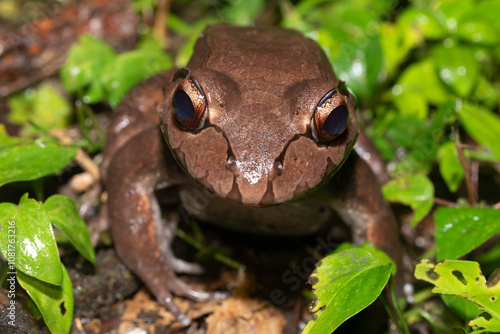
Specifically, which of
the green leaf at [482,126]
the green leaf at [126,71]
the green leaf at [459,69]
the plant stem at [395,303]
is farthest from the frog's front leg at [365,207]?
the green leaf at [126,71]

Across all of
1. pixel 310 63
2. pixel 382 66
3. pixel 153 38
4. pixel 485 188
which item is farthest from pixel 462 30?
pixel 153 38

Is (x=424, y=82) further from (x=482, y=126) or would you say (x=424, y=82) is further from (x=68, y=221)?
(x=68, y=221)

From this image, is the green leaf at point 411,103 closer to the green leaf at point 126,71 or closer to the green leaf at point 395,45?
the green leaf at point 395,45

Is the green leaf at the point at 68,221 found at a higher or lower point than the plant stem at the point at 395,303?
higher

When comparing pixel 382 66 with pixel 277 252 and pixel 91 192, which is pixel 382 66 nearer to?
pixel 277 252

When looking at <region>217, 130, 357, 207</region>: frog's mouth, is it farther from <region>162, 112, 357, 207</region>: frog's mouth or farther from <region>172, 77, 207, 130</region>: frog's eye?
<region>172, 77, 207, 130</region>: frog's eye
